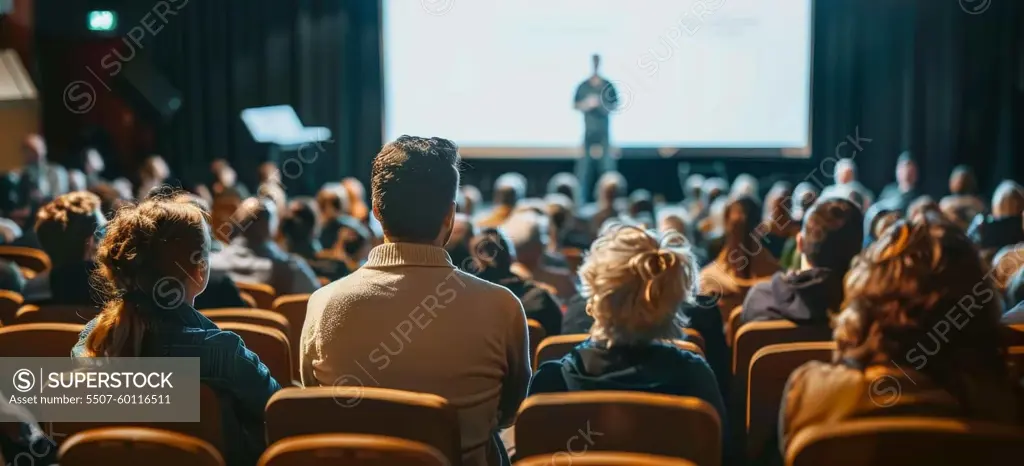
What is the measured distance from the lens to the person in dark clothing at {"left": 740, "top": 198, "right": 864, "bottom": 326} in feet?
9.26

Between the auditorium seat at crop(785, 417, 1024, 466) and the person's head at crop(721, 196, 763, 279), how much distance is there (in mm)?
2235

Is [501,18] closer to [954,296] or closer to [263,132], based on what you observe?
[263,132]

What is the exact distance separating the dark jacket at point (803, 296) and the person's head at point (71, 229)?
2.11 meters

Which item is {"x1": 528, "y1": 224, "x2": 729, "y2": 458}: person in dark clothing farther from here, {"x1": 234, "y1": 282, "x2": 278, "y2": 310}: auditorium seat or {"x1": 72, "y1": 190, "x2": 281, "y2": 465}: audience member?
{"x1": 234, "y1": 282, "x2": 278, "y2": 310}: auditorium seat

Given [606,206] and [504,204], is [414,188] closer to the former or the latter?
[504,204]

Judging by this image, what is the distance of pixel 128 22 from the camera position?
900 centimetres

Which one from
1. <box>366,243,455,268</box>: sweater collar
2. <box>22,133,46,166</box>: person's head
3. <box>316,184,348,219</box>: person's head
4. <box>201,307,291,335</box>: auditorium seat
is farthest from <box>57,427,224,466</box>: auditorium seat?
<box>22,133,46,166</box>: person's head

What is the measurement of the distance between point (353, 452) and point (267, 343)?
39.3 inches

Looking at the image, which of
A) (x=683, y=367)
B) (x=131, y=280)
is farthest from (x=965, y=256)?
(x=131, y=280)

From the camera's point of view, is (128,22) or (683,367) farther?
(128,22)

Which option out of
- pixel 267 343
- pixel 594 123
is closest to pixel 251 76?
pixel 594 123

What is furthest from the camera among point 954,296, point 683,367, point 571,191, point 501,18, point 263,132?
point 501,18

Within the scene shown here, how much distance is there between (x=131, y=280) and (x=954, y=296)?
168 cm

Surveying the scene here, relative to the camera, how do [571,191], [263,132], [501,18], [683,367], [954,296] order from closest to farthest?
[954,296] < [683,367] < [571,191] < [263,132] < [501,18]
